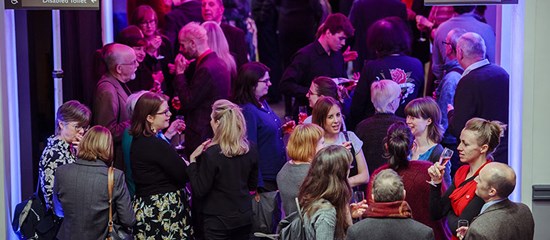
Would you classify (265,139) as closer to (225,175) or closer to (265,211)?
(265,211)

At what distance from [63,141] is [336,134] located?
6.75ft

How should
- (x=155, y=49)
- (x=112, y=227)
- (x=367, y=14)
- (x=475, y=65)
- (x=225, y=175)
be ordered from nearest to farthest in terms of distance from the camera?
(x=112, y=227), (x=225, y=175), (x=475, y=65), (x=155, y=49), (x=367, y=14)

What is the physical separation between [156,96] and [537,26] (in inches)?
112

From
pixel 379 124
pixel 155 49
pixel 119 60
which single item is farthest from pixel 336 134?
pixel 155 49

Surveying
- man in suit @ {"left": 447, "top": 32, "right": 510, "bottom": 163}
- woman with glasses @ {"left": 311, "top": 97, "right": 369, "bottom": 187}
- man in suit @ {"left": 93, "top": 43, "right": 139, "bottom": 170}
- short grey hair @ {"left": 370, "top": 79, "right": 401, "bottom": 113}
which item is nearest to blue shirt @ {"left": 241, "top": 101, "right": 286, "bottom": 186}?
woman with glasses @ {"left": 311, "top": 97, "right": 369, "bottom": 187}

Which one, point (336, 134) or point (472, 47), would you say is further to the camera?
point (472, 47)

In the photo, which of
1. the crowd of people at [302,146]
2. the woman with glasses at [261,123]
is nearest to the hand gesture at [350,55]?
the crowd of people at [302,146]

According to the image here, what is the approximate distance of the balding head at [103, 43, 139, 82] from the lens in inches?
321

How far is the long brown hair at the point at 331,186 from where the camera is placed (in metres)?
6.08

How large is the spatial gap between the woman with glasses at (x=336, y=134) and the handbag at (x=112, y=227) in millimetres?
1654

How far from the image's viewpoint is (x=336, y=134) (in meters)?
7.47

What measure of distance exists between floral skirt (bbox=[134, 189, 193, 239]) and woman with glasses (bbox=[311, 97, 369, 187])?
4.01ft

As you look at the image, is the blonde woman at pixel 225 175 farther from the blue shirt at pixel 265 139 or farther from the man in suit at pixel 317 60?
the man in suit at pixel 317 60

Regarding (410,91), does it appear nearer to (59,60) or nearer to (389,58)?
(389,58)
